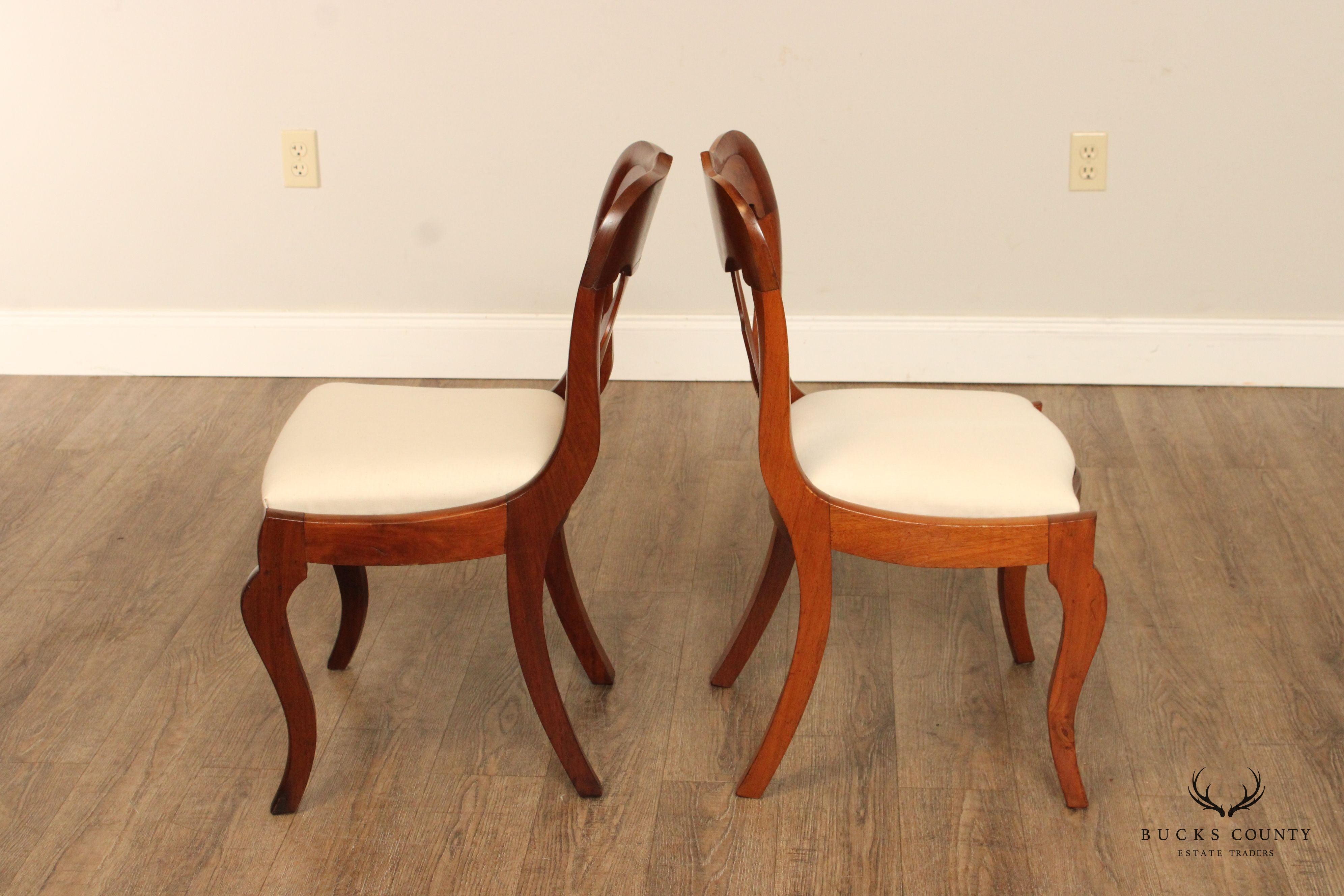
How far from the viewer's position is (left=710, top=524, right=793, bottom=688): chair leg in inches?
65.1

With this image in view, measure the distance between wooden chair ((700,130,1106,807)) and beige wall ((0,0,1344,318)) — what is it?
1.18m

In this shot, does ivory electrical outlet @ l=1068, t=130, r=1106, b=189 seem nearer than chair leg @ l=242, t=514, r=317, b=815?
No

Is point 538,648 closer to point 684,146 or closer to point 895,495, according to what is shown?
point 895,495

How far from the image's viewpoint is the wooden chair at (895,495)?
1.37 metres

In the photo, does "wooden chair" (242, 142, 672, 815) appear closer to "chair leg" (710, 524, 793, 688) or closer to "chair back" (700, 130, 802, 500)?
"chair back" (700, 130, 802, 500)

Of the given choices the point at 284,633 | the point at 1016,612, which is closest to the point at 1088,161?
the point at 1016,612

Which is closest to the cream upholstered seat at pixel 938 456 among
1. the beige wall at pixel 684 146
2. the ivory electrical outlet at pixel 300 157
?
the beige wall at pixel 684 146

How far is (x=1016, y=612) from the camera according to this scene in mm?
1764

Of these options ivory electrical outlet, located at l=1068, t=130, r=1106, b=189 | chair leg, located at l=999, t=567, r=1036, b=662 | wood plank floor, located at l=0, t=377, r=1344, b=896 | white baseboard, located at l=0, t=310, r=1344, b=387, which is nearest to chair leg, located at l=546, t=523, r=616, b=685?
wood plank floor, located at l=0, t=377, r=1344, b=896

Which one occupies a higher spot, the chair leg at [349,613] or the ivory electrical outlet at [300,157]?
the ivory electrical outlet at [300,157]

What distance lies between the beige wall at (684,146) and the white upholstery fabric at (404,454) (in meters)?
1.28

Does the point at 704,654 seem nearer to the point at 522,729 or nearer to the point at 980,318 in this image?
the point at 522,729

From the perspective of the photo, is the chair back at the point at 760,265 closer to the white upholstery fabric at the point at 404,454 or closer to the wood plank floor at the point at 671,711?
the white upholstery fabric at the point at 404,454

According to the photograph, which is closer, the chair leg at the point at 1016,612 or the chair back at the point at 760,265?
the chair back at the point at 760,265
